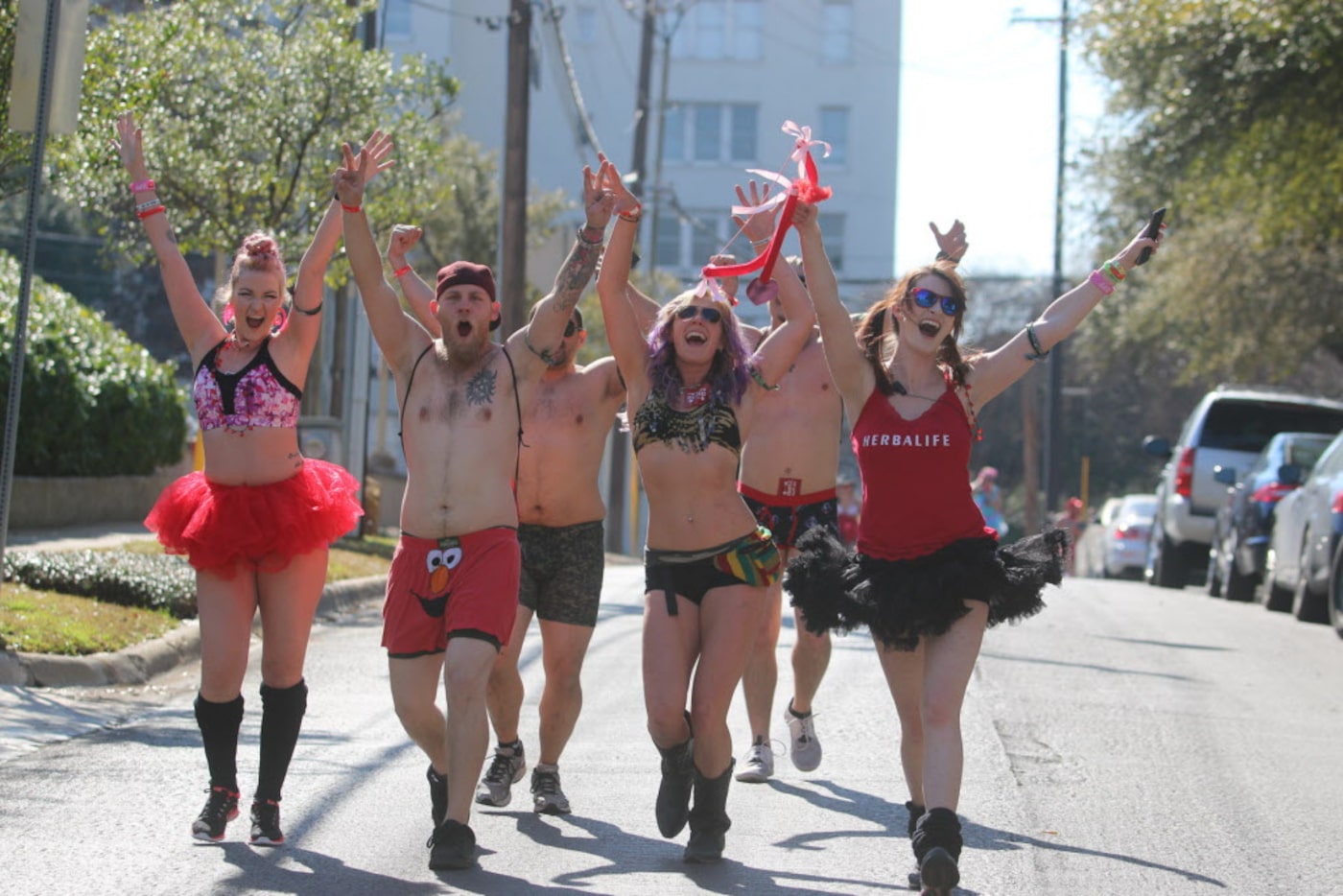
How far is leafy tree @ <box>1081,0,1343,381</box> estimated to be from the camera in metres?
18.8

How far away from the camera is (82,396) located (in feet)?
54.1

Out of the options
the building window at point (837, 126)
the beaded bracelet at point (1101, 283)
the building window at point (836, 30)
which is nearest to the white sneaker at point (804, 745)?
the beaded bracelet at point (1101, 283)

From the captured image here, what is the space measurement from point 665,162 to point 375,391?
29.2 metres

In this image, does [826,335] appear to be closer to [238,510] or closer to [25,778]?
[238,510]

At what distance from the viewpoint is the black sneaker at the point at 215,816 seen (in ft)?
19.9

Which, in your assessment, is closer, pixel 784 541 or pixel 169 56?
pixel 784 541

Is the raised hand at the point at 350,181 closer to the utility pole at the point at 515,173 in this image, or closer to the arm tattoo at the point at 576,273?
the arm tattoo at the point at 576,273

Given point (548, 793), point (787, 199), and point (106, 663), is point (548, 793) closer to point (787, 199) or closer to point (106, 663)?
point (787, 199)

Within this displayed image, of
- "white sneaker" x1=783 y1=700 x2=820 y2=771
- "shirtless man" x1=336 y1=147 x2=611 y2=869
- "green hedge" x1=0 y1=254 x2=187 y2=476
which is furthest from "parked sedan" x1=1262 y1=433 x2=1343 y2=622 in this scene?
"green hedge" x1=0 y1=254 x2=187 y2=476

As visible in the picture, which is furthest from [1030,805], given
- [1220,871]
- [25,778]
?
[25,778]

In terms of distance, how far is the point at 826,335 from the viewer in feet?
18.8

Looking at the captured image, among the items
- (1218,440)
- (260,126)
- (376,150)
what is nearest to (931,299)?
(376,150)

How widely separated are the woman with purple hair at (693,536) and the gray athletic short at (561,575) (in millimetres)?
786

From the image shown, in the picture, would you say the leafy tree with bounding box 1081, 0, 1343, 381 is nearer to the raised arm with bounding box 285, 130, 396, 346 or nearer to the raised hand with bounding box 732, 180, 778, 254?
the raised hand with bounding box 732, 180, 778, 254
